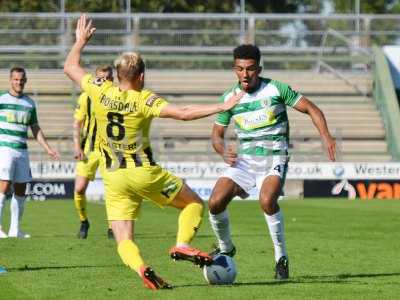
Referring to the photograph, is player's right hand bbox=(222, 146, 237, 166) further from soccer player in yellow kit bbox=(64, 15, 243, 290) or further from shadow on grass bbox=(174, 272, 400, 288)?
shadow on grass bbox=(174, 272, 400, 288)

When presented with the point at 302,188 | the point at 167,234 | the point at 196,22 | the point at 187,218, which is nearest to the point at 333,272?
the point at 187,218

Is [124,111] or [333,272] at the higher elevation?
[124,111]

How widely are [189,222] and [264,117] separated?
178cm

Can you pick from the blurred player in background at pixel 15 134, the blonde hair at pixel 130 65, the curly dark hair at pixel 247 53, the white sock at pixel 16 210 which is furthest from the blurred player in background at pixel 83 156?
the blonde hair at pixel 130 65

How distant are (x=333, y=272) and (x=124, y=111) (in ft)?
11.1

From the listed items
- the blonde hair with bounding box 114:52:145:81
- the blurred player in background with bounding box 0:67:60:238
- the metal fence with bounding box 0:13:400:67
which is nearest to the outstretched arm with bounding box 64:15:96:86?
the blonde hair with bounding box 114:52:145:81

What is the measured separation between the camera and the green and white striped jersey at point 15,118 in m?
16.6

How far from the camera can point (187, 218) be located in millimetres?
10102

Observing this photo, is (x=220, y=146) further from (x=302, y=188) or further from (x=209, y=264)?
(x=302, y=188)

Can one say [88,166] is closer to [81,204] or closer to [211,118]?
[81,204]

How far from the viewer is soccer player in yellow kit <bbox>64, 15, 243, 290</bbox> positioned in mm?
9672

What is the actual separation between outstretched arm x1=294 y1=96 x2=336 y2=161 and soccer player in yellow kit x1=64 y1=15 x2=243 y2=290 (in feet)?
5.17

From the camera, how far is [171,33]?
36625mm

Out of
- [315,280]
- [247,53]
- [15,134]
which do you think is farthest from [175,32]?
[315,280]
